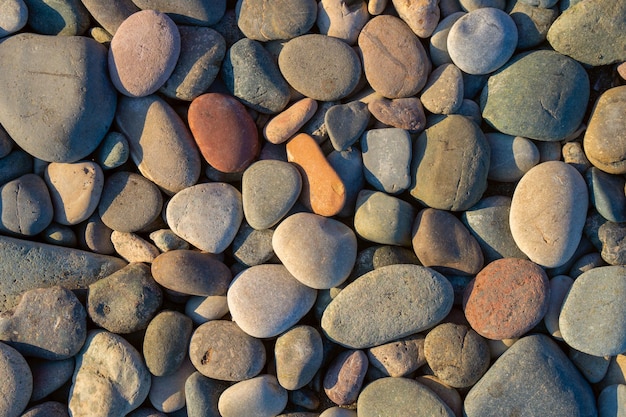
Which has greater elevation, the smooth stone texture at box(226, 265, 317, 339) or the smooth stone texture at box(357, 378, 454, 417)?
the smooth stone texture at box(226, 265, 317, 339)

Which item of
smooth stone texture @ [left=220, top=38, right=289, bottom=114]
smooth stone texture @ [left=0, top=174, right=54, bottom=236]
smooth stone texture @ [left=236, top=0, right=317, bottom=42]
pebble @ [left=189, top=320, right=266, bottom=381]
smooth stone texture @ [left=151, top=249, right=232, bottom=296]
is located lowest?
pebble @ [left=189, top=320, right=266, bottom=381]

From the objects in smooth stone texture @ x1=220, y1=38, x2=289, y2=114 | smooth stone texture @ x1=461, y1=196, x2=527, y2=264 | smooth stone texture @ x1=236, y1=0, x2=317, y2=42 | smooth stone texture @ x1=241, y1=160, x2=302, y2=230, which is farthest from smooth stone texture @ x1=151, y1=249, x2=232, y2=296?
smooth stone texture @ x1=461, y1=196, x2=527, y2=264

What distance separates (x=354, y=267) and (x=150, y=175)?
97cm

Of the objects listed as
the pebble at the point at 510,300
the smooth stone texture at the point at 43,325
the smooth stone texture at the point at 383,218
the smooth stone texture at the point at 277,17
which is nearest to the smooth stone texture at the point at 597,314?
the pebble at the point at 510,300

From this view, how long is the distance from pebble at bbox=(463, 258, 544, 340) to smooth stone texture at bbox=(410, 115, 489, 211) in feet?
1.07

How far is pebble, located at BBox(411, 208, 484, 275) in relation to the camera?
219 cm

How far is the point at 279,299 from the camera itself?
7.26ft

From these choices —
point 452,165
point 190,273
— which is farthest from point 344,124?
point 190,273

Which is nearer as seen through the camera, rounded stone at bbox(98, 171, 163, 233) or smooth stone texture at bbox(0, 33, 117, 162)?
smooth stone texture at bbox(0, 33, 117, 162)

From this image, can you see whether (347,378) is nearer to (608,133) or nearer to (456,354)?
(456,354)

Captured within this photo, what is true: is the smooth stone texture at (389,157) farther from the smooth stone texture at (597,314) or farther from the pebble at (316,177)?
the smooth stone texture at (597,314)

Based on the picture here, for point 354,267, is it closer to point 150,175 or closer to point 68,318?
point 150,175

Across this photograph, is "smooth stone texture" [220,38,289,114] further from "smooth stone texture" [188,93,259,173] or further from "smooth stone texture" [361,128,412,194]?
"smooth stone texture" [361,128,412,194]

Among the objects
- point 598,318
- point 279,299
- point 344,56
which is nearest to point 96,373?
point 279,299
